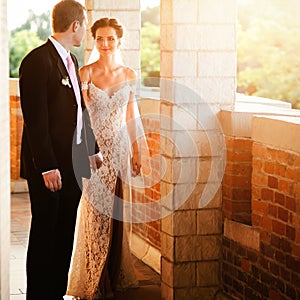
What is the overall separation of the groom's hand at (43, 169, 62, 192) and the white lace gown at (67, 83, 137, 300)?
124 centimetres

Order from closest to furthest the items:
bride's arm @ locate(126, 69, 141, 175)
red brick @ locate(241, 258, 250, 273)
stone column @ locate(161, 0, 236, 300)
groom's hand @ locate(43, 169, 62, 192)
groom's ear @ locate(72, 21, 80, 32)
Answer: groom's hand @ locate(43, 169, 62, 192) → groom's ear @ locate(72, 21, 80, 32) → red brick @ locate(241, 258, 250, 273) → stone column @ locate(161, 0, 236, 300) → bride's arm @ locate(126, 69, 141, 175)

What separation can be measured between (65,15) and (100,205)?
1533mm

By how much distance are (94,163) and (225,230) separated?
928mm

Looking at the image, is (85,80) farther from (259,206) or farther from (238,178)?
(259,206)

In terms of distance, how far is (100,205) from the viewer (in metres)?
6.07

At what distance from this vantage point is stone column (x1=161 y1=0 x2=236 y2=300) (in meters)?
5.58

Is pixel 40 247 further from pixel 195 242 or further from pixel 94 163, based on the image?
pixel 195 242

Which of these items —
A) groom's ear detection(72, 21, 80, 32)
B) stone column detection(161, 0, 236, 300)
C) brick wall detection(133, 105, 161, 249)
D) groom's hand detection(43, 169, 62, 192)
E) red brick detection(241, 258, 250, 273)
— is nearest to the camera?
groom's hand detection(43, 169, 62, 192)

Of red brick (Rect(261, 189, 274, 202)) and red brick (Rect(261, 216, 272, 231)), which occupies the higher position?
red brick (Rect(261, 189, 274, 202))

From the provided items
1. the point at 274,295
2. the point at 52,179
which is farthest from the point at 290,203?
the point at 52,179

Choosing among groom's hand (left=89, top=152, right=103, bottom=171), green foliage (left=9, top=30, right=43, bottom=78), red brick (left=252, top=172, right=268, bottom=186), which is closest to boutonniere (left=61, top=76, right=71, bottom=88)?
groom's hand (left=89, top=152, right=103, bottom=171)

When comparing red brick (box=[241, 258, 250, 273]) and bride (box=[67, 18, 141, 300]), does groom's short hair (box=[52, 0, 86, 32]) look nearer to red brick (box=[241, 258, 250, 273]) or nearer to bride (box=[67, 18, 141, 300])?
bride (box=[67, 18, 141, 300])

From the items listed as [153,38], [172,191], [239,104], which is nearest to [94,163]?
[172,191]

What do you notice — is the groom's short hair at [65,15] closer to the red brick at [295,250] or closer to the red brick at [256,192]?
the red brick at [256,192]
